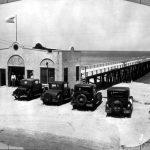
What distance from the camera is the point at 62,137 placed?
1560 cm

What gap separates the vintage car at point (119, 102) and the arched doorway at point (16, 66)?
53.4 feet

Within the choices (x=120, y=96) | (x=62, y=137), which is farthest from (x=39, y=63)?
(x=62, y=137)

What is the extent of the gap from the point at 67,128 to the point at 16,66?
1873 centimetres

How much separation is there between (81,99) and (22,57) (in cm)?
1445

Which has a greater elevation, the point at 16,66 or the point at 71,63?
the point at 71,63

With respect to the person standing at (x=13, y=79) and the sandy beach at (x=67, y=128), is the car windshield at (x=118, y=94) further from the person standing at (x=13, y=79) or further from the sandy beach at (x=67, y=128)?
the person standing at (x=13, y=79)

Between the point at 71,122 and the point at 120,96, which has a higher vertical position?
the point at 120,96

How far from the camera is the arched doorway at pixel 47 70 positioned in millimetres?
32094

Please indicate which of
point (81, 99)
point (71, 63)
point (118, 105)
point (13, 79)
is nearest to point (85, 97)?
point (81, 99)

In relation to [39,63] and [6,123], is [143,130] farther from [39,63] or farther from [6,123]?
[39,63]

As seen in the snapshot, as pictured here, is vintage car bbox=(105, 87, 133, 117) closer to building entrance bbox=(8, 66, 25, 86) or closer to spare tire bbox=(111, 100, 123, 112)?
spare tire bbox=(111, 100, 123, 112)

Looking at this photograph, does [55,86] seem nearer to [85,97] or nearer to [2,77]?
[85,97]

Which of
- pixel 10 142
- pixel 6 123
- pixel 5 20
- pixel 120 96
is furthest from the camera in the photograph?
pixel 5 20

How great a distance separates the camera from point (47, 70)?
106 feet
